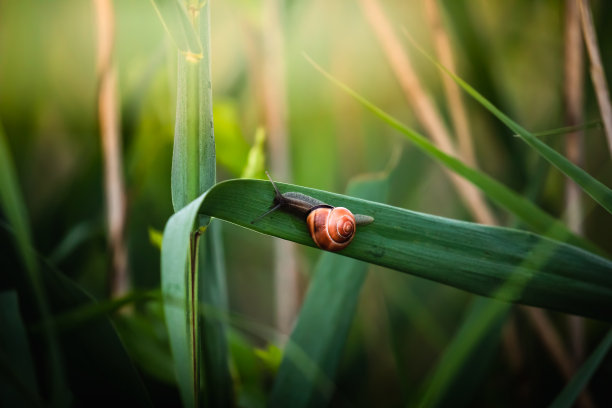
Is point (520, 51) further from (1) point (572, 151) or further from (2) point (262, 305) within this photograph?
(2) point (262, 305)

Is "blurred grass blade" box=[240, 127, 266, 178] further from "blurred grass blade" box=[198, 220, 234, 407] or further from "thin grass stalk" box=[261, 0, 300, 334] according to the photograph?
"thin grass stalk" box=[261, 0, 300, 334]

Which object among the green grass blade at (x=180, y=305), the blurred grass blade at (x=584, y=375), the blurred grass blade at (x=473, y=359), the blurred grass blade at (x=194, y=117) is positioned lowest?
the blurred grass blade at (x=473, y=359)

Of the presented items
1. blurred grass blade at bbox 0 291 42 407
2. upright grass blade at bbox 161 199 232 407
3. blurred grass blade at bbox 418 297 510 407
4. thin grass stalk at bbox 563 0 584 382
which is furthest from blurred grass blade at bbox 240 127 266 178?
thin grass stalk at bbox 563 0 584 382

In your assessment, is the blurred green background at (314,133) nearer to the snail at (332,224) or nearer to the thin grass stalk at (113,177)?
the thin grass stalk at (113,177)

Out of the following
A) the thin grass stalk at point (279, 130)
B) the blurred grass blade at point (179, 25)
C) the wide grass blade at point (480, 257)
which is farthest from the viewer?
the thin grass stalk at point (279, 130)

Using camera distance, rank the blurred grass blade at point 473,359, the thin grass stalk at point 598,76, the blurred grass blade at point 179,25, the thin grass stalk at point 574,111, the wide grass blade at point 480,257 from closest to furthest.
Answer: the blurred grass blade at point 179,25, the wide grass blade at point 480,257, the thin grass stalk at point 598,76, the blurred grass blade at point 473,359, the thin grass stalk at point 574,111

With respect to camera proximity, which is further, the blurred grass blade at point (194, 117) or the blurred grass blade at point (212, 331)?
the blurred grass blade at point (212, 331)

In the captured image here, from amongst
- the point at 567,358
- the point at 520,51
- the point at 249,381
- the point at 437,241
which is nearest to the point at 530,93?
the point at 520,51

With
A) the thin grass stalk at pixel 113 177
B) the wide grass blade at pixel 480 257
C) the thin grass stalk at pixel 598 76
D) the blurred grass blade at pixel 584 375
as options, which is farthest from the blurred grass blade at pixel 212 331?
the thin grass stalk at pixel 598 76
